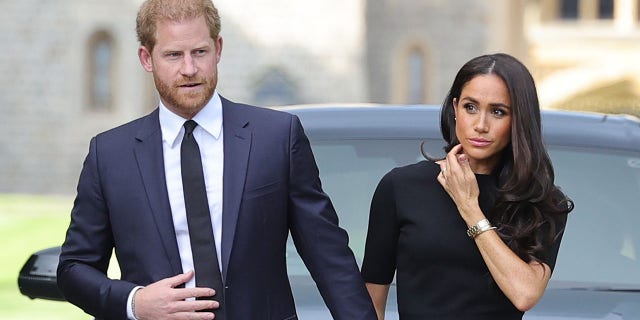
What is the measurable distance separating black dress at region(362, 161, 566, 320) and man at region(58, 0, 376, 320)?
0.10 m

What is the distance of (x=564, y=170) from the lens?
15.2ft

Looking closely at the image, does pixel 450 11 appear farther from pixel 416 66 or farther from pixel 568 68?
pixel 568 68

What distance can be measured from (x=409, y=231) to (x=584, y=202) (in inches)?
49.2

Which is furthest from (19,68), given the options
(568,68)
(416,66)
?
(568,68)

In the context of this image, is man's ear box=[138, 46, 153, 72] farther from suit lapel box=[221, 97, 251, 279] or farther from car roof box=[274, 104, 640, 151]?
car roof box=[274, 104, 640, 151]

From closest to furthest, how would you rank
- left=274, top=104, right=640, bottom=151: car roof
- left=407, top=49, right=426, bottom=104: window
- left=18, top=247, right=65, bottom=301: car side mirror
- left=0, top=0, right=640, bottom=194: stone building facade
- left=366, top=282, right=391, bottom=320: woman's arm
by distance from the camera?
left=366, top=282, right=391, bottom=320: woman's arm < left=18, top=247, right=65, bottom=301: car side mirror < left=274, top=104, right=640, bottom=151: car roof < left=0, top=0, right=640, bottom=194: stone building facade < left=407, top=49, right=426, bottom=104: window

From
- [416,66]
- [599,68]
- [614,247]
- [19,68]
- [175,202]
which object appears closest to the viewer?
[175,202]

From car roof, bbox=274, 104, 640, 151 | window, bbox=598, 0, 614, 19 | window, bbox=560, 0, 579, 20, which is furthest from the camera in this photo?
window, bbox=560, 0, 579, 20

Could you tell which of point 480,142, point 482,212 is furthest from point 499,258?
point 480,142

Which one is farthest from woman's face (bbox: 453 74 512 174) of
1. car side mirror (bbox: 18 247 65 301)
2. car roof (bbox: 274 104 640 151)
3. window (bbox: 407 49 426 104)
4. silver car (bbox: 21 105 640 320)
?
window (bbox: 407 49 426 104)

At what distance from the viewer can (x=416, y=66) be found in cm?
3609

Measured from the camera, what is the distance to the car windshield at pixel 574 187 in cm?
450

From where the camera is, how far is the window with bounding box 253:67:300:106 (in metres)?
31.8

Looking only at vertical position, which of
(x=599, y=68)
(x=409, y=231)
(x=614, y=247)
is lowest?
(x=599, y=68)
